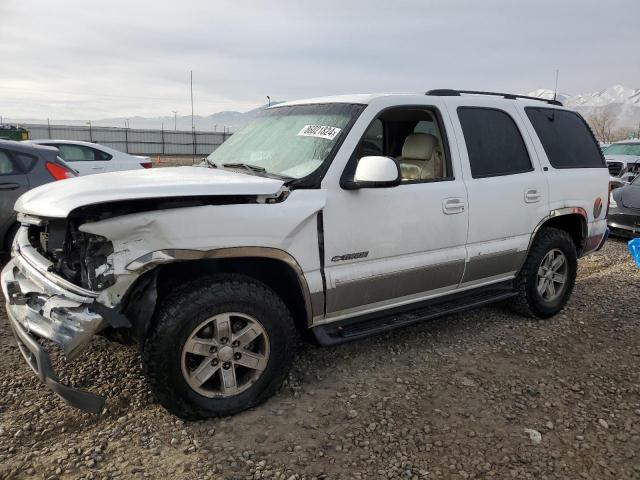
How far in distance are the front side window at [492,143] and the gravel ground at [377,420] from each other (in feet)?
4.77

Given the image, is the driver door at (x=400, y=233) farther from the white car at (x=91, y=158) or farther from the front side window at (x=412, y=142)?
the white car at (x=91, y=158)

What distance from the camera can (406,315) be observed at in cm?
361

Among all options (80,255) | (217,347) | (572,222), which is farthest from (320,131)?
(572,222)

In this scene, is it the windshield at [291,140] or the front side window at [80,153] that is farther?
the front side window at [80,153]

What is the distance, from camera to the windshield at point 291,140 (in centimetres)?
320

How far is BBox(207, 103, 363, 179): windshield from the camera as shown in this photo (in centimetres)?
320

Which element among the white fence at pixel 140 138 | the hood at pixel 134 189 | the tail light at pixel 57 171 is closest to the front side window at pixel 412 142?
the hood at pixel 134 189

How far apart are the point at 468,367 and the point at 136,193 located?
2640 millimetres

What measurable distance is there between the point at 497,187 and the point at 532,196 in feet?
1.58

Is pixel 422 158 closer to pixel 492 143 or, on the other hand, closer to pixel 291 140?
pixel 492 143

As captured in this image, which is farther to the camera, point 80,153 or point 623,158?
point 623,158

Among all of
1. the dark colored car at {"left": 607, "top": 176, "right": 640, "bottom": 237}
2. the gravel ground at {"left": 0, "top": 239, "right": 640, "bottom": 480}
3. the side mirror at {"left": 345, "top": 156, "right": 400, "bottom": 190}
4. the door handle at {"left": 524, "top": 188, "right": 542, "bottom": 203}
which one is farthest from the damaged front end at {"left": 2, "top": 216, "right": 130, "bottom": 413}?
the dark colored car at {"left": 607, "top": 176, "right": 640, "bottom": 237}

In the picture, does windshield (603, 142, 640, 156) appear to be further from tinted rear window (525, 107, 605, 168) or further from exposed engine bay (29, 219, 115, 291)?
exposed engine bay (29, 219, 115, 291)

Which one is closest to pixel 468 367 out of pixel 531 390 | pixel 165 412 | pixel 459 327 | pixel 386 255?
pixel 531 390
